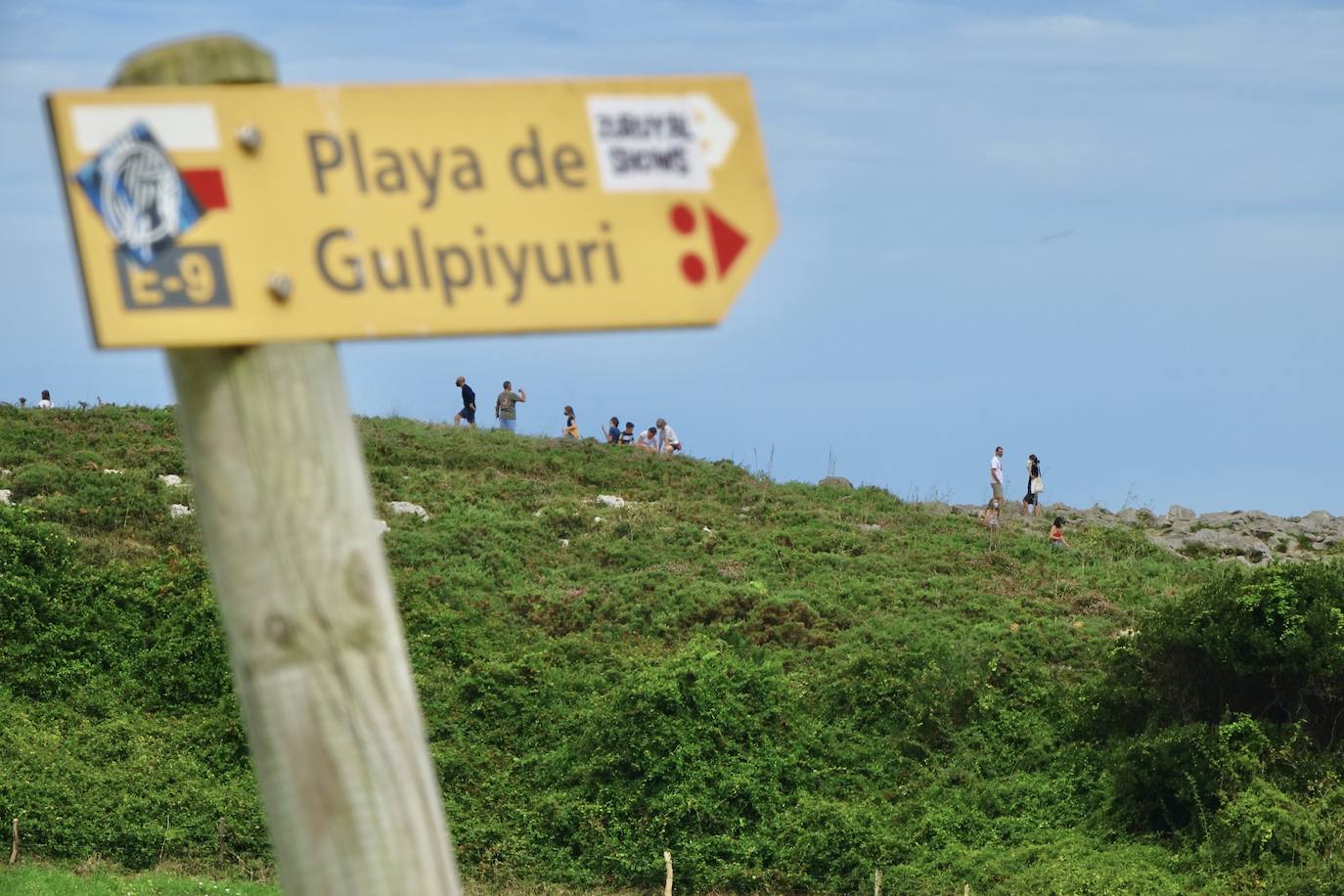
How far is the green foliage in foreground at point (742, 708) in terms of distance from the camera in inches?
782

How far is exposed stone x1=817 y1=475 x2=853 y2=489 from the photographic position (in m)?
38.4

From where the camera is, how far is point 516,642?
85.0ft

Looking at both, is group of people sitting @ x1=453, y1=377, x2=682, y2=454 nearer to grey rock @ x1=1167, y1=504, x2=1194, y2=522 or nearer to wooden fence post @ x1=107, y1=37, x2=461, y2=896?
grey rock @ x1=1167, y1=504, x2=1194, y2=522

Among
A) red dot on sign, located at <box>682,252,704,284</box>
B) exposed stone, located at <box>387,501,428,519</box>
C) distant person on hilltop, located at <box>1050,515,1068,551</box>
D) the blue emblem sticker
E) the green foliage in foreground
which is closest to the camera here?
the blue emblem sticker

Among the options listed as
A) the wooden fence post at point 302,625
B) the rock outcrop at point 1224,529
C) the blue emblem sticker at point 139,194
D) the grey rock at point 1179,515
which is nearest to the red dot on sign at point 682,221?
the wooden fence post at point 302,625

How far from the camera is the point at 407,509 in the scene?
32.0m

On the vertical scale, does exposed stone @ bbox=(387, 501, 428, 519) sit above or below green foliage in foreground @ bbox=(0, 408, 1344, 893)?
above

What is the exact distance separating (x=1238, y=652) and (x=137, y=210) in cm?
1969

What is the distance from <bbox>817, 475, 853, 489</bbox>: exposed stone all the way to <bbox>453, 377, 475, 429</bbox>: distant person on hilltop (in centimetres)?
987

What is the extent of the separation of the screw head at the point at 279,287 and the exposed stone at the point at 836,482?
35.5 metres

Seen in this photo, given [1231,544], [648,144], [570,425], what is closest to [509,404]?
[570,425]

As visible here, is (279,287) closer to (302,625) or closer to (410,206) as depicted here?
(410,206)

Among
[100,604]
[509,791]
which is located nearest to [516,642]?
[509,791]

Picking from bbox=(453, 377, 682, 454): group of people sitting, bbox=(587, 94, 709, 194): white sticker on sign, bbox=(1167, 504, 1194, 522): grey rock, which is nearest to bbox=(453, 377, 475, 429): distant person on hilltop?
bbox=(453, 377, 682, 454): group of people sitting
